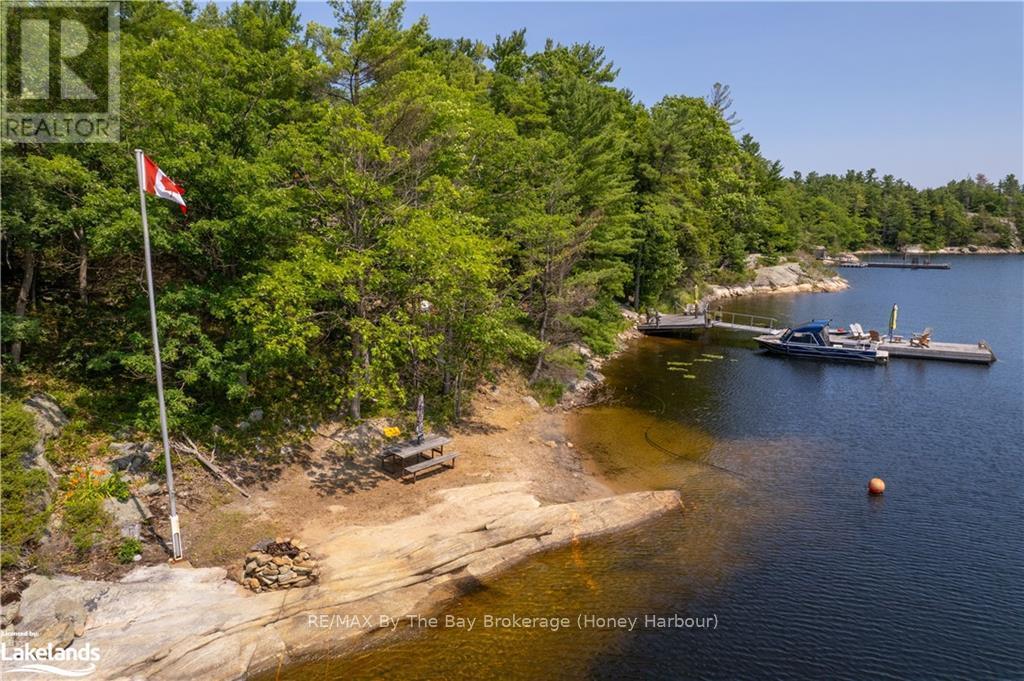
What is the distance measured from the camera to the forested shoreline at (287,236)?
1730cm

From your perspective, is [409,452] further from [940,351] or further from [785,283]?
[785,283]

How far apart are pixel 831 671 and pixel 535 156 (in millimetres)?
25569

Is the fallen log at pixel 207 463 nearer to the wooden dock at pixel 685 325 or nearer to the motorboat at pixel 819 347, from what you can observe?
the wooden dock at pixel 685 325

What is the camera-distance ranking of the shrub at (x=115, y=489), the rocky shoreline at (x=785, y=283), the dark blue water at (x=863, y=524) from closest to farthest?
the dark blue water at (x=863, y=524) < the shrub at (x=115, y=489) < the rocky shoreline at (x=785, y=283)

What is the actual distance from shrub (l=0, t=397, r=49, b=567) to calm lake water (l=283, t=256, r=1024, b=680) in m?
6.74

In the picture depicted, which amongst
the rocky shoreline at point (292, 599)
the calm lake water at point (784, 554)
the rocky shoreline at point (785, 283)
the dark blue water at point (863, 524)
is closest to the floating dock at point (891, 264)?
the rocky shoreline at point (785, 283)

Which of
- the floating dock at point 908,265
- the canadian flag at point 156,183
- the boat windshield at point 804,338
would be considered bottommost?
the boat windshield at point 804,338

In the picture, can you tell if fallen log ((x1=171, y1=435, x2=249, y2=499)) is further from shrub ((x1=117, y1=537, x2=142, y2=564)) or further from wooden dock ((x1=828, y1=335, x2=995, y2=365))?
wooden dock ((x1=828, y1=335, x2=995, y2=365))

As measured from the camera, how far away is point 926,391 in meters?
35.5

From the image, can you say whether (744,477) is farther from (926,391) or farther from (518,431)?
(926,391)

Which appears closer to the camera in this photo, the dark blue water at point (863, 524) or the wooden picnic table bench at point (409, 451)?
the dark blue water at point (863, 524)

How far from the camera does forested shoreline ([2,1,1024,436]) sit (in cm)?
1730

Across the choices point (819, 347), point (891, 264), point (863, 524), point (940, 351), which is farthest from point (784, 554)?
point (891, 264)

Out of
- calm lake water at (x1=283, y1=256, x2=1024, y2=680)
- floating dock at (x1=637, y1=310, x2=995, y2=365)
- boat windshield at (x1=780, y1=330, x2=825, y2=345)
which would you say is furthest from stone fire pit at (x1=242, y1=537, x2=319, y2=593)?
floating dock at (x1=637, y1=310, x2=995, y2=365)
